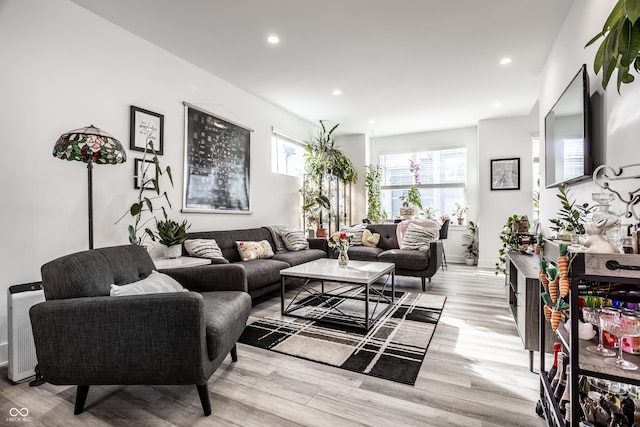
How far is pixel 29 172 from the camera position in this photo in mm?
2330

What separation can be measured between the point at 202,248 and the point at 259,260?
732 millimetres

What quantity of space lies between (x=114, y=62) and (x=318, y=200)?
353 cm

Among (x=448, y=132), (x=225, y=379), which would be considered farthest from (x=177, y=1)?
(x=448, y=132)

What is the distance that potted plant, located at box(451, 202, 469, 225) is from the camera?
21.4ft

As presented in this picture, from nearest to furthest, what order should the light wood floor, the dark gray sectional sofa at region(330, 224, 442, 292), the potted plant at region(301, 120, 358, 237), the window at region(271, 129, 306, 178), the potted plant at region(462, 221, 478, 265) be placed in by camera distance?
the light wood floor → the dark gray sectional sofa at region(330, 224, 442, 292) → the window at region(271, 129, 306, 178) → the potted plant at region(301, 120, 358, 237) → the potted plant at region(462, 221, 478, 265)

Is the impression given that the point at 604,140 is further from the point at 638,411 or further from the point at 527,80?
the point at 527,80

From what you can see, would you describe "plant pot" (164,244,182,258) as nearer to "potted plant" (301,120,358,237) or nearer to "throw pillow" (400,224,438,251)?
"potted plant" (301,120,358,237)

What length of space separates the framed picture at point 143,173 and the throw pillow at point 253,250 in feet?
3.84

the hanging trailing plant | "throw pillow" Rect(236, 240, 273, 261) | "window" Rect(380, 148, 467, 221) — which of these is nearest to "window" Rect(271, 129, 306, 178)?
"throw pillow" Rect(236, 240, 273, 261)

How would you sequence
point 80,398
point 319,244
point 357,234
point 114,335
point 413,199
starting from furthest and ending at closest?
point 413,199 → point 357,234 → point 319,244 → point 80,398 → point 114,335

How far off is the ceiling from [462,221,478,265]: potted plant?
2401 mm

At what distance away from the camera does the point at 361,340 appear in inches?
101

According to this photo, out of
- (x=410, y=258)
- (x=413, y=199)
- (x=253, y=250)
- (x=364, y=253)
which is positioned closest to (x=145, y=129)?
(x=253, y=250)

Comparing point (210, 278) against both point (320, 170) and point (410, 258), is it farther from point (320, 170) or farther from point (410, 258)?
point (320, 170)
